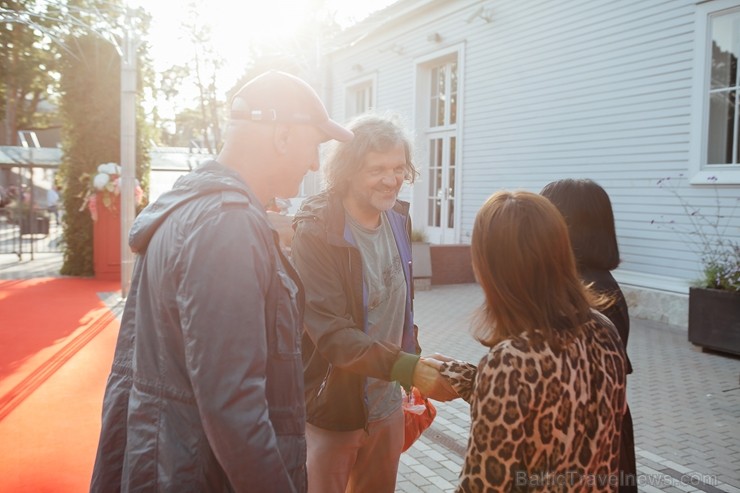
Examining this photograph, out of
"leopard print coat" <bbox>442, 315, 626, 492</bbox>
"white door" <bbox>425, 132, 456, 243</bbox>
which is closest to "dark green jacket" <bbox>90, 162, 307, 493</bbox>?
"leopard print coat" <bbox>442, 315, 626, 492</bbox>

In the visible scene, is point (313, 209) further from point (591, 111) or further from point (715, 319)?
point (591, 111)

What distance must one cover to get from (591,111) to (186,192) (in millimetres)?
10220

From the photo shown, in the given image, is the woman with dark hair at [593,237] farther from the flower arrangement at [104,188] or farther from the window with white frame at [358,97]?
the window with white frame at [358,97]

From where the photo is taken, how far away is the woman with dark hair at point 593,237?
2602 mm

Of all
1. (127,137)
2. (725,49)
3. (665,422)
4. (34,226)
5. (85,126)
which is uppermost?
(725,49)

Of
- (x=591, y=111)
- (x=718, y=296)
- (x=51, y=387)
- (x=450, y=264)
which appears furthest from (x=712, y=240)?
(x=51, y=387)

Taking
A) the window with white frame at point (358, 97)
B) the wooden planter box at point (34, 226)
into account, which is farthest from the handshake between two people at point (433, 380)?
the wooden planter box at point (34, 226)

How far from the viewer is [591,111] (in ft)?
35.3

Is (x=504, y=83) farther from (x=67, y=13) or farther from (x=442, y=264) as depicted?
(x=67, y=13)

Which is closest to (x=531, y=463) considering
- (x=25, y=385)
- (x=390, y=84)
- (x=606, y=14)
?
(x=25, y=385)

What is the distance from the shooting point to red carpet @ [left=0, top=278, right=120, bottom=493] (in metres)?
4.08

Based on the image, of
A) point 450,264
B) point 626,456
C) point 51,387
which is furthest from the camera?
point 450,264

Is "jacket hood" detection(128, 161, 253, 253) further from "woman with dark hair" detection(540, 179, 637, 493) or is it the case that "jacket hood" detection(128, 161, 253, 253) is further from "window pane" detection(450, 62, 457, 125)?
"window pane" detection(450, 62, 457, 125)

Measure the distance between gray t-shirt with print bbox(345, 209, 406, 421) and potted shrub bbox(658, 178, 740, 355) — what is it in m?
6.10
